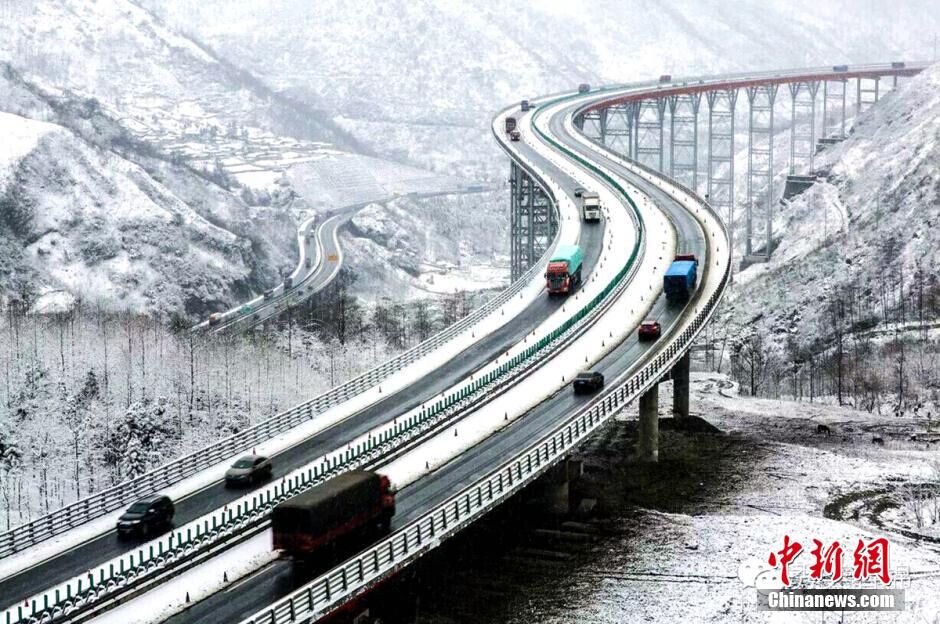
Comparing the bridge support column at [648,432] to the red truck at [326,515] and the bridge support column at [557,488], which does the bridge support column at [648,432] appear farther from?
the red truck at [326,515]

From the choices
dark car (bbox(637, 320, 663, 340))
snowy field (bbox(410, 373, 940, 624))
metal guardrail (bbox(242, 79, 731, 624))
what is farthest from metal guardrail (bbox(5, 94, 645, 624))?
snowy field (bbox(410, 373, 940, 624))

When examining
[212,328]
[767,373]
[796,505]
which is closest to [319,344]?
[212,328]

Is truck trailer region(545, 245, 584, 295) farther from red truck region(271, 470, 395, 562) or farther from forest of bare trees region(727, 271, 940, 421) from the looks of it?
red truck region(271, 470, 395, 562)

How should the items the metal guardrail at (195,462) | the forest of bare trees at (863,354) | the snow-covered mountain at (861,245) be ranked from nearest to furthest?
the metal guardrail at (195,462)
the forest of bare trees at (863,354)
the snow-covered mountain at (861,245)

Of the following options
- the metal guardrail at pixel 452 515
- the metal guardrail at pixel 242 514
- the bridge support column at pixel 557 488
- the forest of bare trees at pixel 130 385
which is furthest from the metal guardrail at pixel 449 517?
the forest of bare trees at pixel 130 385

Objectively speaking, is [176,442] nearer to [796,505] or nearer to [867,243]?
[796,505]

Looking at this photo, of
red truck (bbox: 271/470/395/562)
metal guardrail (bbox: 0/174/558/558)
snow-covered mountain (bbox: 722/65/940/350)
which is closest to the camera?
red truck (bbox: 271/470/395/562)

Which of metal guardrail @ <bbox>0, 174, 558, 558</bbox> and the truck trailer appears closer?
metal guardrail @ <bbox>0, 174, 558, 558</bbox>
